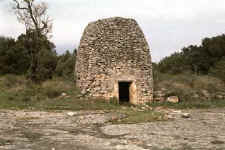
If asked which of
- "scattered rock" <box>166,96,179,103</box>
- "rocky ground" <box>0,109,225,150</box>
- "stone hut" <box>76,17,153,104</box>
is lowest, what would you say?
"rocky ground" <box>0,109,225,150</box>

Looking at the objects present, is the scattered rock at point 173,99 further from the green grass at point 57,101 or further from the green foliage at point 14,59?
the green foliage at point 14,59

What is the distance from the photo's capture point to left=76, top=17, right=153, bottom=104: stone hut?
1159 cm

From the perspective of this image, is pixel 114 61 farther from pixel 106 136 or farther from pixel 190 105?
pixel 106 136

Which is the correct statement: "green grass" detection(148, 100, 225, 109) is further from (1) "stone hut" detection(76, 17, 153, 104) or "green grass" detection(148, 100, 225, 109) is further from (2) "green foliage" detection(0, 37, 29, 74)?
(2) "green foliage" detection(0, 37, 29, 74)

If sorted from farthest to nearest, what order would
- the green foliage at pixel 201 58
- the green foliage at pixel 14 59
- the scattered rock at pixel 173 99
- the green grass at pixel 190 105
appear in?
the green foliage at pixel 201 58, the green foliage at pixel 14 59, the scattered rock at pixel 173 99, the green grass at pixel 190 105

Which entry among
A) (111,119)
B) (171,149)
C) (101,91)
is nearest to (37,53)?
(101,91)

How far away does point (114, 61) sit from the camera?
11.8 m

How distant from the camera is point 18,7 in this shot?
16859mm

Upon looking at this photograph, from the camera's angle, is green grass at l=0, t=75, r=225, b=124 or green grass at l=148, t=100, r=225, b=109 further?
green grass at l=148, t=100, r=225, b=109

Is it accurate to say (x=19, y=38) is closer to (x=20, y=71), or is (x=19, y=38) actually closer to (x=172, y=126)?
(x=20, y=71)

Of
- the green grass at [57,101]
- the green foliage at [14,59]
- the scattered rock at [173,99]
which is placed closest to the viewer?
the green grass at [57,101]

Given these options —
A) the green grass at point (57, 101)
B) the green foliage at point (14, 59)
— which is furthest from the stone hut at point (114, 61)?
the green foliage at point (14, 59)

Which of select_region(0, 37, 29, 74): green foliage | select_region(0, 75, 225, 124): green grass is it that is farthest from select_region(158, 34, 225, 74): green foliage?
select_region(0, 75, 225, 124): green grass

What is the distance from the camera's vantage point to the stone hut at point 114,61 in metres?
11.6
